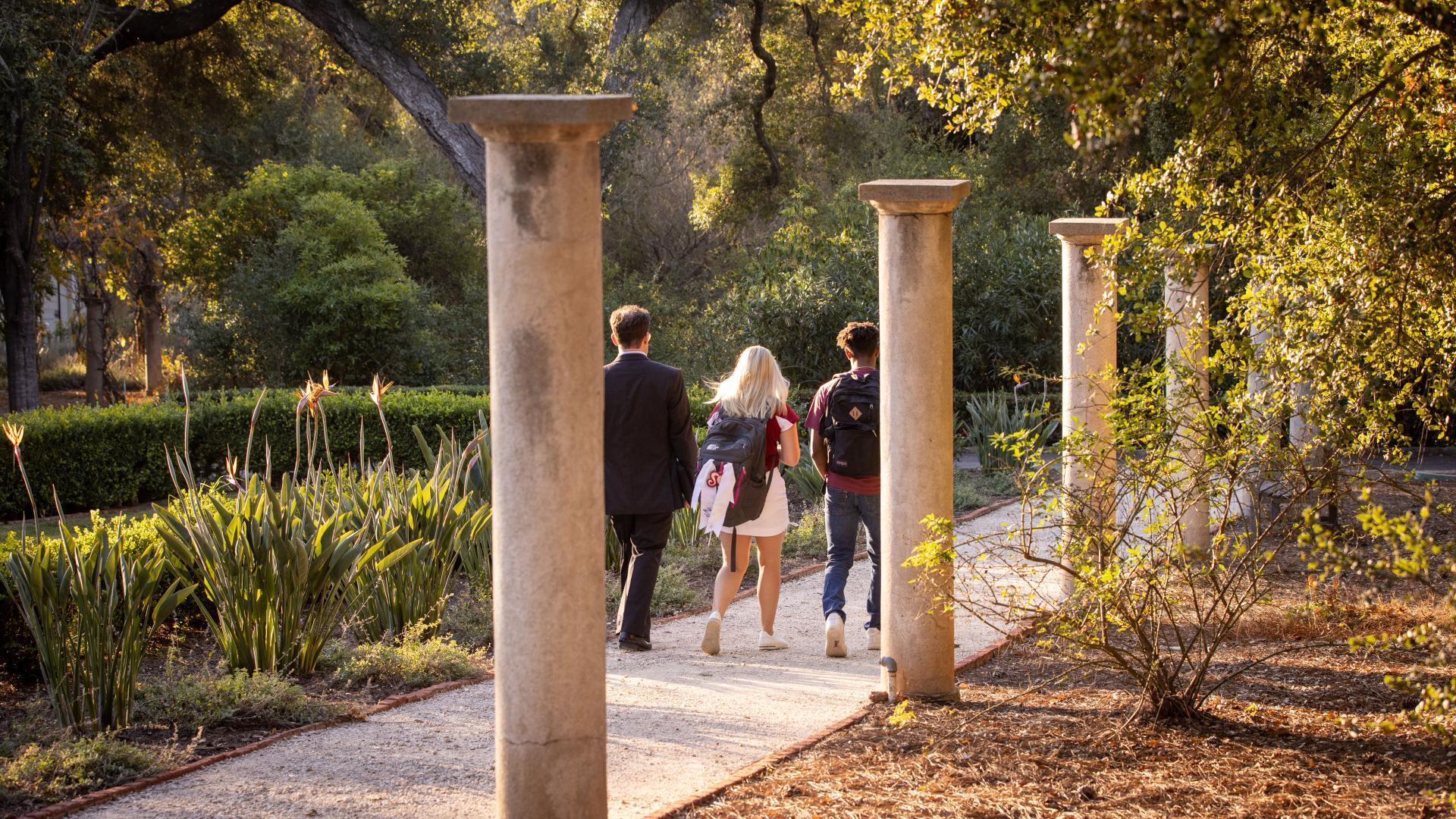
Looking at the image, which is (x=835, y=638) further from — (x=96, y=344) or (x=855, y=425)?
(x=96, y=344)

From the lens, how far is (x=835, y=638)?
631 centimetres

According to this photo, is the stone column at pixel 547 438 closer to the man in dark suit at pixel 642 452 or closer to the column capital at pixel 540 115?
the column capital at pixel 540 115

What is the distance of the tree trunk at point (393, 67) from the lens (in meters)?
19.2

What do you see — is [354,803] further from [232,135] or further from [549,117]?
[232,135]

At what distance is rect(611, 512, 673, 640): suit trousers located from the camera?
249 inches

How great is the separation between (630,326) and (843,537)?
4.86 feet

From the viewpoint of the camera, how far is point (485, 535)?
752 cm

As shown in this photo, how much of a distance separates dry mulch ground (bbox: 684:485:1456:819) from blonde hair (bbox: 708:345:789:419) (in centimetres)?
159

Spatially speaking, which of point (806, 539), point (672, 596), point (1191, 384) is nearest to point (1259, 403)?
point (1191, 384)

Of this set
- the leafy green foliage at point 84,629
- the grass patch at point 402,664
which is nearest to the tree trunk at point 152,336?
the grass patch at point 402,664

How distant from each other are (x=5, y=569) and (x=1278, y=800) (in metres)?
4.93

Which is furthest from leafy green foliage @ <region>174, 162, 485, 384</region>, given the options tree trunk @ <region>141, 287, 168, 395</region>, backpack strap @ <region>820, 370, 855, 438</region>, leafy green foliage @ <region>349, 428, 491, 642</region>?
backpack strap @ <region>820, 370, 855, 438</region>

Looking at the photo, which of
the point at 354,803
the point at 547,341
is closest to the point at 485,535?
the point at 354,803

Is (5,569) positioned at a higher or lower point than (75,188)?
lower
